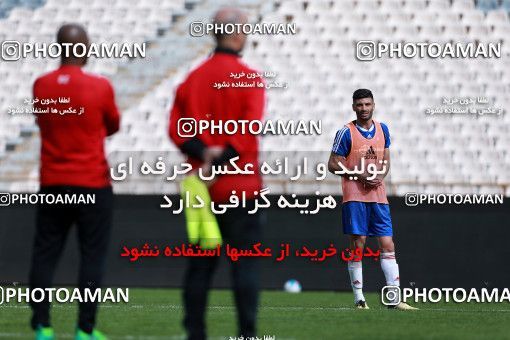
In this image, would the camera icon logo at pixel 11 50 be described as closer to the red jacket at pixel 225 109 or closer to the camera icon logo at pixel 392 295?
the camera icon logo at pixel 392 295

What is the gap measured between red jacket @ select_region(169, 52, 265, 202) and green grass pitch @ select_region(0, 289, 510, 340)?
1.53 metres

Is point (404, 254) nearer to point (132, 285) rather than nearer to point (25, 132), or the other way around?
point (132, 285)

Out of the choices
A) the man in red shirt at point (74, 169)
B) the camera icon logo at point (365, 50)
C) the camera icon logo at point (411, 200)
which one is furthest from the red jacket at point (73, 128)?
the camera icon logo at point (365, 50)

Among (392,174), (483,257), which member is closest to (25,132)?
(392,174)

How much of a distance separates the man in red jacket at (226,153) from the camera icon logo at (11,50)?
9.24 metres

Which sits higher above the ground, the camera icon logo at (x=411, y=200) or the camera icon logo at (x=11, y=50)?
the camera icon logo at (x=11, y=50)

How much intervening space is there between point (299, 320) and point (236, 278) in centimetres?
306

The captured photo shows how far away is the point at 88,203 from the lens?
5.87 m

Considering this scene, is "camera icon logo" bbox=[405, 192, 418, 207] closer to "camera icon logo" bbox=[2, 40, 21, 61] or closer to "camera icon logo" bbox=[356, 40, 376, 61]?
"camera icon logo" bbox=[356, 40, 376, 61]

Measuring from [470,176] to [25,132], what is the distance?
6244mm

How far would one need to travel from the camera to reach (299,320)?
7.95 meters

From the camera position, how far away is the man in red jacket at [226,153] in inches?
195

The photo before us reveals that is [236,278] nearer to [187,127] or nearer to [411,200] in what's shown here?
[187,127]

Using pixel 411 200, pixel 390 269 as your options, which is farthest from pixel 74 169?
pixel 411 200
